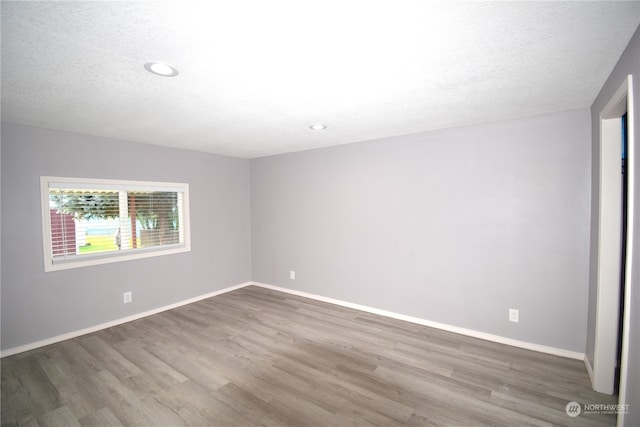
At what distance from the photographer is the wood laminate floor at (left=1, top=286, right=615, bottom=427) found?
192cm

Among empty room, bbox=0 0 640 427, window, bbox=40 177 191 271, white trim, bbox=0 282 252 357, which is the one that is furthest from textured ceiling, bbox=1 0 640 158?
white trim, bbox=0 282 252 357

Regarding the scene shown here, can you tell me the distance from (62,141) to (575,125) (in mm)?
5253

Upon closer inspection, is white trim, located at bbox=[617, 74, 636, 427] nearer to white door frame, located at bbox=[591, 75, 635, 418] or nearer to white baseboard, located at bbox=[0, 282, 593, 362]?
white door frame, located at bbox=[591, 75, 635, 418]

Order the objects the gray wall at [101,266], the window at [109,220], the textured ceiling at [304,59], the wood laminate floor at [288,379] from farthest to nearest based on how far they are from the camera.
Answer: the window at [109,220] → the gray wall at [101,266] → the wood laminate floor at [288,379] → the textured ceiling at [304,59]

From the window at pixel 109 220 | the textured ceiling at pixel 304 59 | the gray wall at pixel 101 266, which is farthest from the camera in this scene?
the window at pixel 109 220

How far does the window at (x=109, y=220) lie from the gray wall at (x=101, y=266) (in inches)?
3.6

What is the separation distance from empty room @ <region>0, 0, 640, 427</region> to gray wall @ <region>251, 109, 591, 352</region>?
0.07 ft

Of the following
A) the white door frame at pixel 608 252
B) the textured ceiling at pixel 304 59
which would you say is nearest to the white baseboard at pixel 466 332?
the white door frame at pixel 608 252

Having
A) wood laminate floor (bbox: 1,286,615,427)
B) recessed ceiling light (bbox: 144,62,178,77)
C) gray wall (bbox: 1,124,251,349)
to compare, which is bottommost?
wood laminate floor (bbox: 1,286,615,427)

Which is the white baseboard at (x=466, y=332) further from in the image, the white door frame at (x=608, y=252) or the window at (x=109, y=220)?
the window at (x=109, y=220)

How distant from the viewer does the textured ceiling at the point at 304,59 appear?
1.21m

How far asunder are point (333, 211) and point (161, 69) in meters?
2.84

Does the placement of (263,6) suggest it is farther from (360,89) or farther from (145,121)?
(145,121)

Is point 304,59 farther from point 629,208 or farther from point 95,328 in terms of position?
point 95,328
